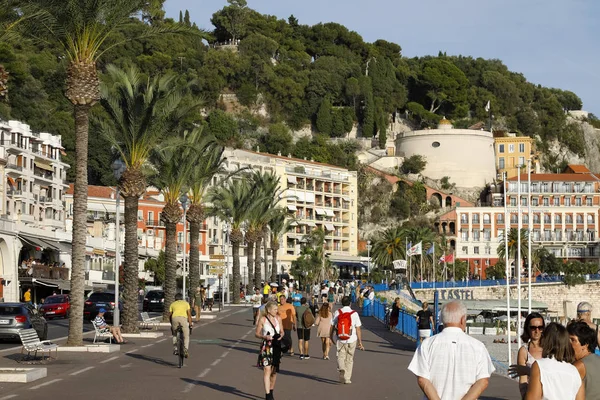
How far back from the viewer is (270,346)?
56.9 feet

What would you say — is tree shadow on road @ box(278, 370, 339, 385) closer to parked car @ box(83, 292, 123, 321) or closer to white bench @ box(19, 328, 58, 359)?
white bench @ box(19, 328, 58, 359)

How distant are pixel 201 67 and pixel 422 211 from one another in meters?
41.0

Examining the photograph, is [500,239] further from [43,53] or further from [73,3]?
[73,3]

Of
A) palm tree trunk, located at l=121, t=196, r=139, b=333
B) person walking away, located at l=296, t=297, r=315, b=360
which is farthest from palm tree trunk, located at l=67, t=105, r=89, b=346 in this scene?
palm tree trunk, located at l=121, t=196, r=139, b=333

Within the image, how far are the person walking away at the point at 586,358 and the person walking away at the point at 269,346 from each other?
7886 millimetres

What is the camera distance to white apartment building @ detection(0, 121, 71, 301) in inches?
2613

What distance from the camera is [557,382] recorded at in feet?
26.3

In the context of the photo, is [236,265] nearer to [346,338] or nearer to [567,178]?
[346,338]

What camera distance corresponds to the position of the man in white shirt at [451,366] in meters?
8.43

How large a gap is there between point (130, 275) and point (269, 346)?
1912 cm

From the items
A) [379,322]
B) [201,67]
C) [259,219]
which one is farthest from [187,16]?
[379,322]

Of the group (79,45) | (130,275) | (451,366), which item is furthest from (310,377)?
(130,275)

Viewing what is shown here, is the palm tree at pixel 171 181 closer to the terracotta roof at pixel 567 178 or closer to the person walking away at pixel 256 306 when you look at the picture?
the person walking away at pixel 256 306

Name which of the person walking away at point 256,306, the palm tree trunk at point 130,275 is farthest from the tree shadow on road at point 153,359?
the palm tree trunk at point 130,275
